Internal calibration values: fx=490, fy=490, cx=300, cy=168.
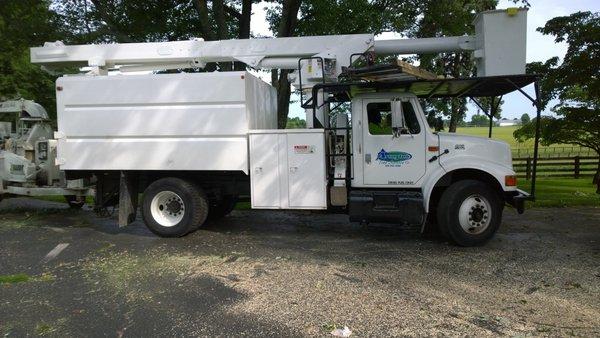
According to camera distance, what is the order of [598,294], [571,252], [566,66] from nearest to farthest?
[598,294] < [571,252] < [566,66]

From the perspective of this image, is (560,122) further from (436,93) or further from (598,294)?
(598,294)

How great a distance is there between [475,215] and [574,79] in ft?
19.5

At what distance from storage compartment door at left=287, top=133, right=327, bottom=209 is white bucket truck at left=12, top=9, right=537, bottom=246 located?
16 mm

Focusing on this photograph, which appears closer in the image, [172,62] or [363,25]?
[172,62]

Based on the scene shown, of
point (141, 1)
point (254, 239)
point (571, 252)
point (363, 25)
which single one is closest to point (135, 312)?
point (254, 239)

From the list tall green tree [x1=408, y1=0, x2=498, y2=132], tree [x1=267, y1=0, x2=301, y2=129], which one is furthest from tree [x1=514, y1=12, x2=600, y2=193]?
tree [x1=267, y1=0, x2=301, y2=129]

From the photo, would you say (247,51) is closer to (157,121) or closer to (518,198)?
(157,121)

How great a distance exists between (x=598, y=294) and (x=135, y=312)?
4.79 metres

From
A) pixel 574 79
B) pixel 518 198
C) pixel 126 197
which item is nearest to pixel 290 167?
pixel 126 197

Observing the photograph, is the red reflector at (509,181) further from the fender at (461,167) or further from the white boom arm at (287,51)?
the white boom arm at (287,51)

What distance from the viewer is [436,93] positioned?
27.3 feet

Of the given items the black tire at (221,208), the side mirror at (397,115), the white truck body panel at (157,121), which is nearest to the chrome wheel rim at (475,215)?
the side mirror at (397,115)

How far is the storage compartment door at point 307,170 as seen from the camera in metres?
7.52

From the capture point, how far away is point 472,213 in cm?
728
